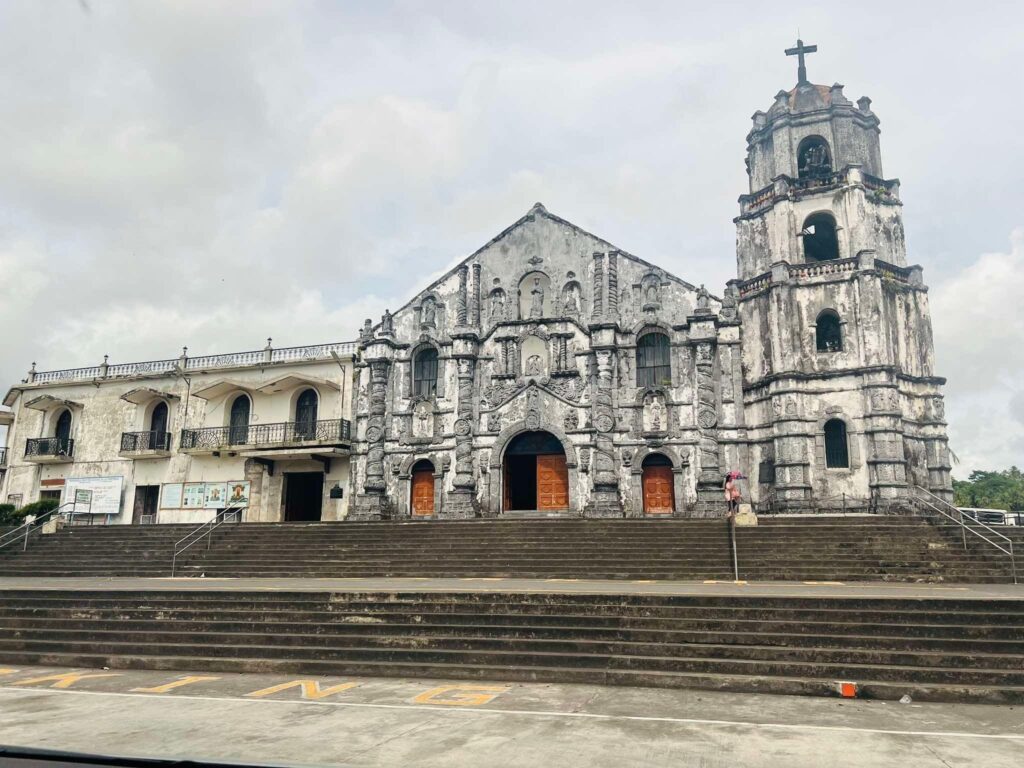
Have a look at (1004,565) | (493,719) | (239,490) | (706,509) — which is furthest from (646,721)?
(239,490)

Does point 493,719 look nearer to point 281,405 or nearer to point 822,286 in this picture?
point 822,286

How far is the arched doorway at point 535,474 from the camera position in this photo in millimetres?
25578

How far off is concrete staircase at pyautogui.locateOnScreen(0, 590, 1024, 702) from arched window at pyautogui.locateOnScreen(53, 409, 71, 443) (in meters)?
22.9

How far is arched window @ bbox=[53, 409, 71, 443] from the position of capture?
32.5 m

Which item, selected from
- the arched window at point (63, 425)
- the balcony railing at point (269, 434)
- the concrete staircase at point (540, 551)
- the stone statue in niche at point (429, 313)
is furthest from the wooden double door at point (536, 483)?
the arched window at point (63, 425)

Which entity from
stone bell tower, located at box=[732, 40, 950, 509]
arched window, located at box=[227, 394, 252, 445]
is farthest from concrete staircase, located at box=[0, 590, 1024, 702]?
arched window, located at box=[227, 394, 252, 445]

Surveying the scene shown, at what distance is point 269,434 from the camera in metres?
29.2

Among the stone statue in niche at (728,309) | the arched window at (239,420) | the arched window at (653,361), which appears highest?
the stone statue in niche at (728,309)

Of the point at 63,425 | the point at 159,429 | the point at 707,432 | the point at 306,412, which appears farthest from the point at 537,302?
the point at 63,425

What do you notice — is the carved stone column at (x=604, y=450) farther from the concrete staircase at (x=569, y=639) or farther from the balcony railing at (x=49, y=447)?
the balcony railing at (x=49, y=447)

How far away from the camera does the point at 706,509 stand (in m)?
24.0

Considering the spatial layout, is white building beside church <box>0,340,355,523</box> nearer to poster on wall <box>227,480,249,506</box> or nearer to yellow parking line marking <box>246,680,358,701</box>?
poster on wall <box>227,480,249,506</box>

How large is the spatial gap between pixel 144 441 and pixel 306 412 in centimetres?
699

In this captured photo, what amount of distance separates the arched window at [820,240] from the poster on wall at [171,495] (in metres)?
25.6
